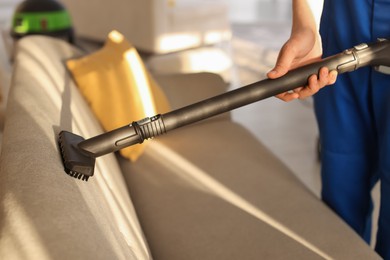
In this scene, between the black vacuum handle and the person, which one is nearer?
the black vacuum handle

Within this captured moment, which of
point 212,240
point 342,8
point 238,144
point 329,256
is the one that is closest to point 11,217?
point 212,240

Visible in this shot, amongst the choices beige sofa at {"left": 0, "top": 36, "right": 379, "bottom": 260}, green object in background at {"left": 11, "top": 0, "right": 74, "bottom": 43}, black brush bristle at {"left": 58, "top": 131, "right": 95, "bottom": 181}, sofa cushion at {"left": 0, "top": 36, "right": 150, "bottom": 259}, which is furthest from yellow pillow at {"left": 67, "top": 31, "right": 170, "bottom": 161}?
green object in background at {"left": 11, "top": 0, "right": 74, "bottom": 43}

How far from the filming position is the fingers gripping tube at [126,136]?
94 centimetres

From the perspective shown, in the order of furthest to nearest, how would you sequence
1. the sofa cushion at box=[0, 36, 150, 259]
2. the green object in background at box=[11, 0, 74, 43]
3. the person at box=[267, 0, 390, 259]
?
the green object in background at box=[11, 0, 74, 43] → the person at box=[267, 0, 390, 259] → the sofa cushion at box=[0, 36, 150, 259]

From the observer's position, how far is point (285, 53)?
3.38 ft

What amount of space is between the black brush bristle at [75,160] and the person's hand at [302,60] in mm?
396

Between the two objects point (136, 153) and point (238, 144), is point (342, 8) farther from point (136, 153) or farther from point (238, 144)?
point (136, 153)

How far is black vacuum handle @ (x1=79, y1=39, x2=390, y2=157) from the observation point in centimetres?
94

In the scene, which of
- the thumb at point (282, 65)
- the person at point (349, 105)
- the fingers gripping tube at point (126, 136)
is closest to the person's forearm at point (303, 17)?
the person at point (349, 105)

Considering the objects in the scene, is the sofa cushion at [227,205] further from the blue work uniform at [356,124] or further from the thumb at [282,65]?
the thumb at [282,65]

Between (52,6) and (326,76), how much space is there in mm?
2012

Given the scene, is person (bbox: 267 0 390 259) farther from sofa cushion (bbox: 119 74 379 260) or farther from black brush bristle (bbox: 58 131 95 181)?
black brush bristle (bbox: 58 131 95 181)

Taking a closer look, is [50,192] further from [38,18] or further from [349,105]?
[38,18]

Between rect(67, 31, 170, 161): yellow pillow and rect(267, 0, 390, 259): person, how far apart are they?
613mm
